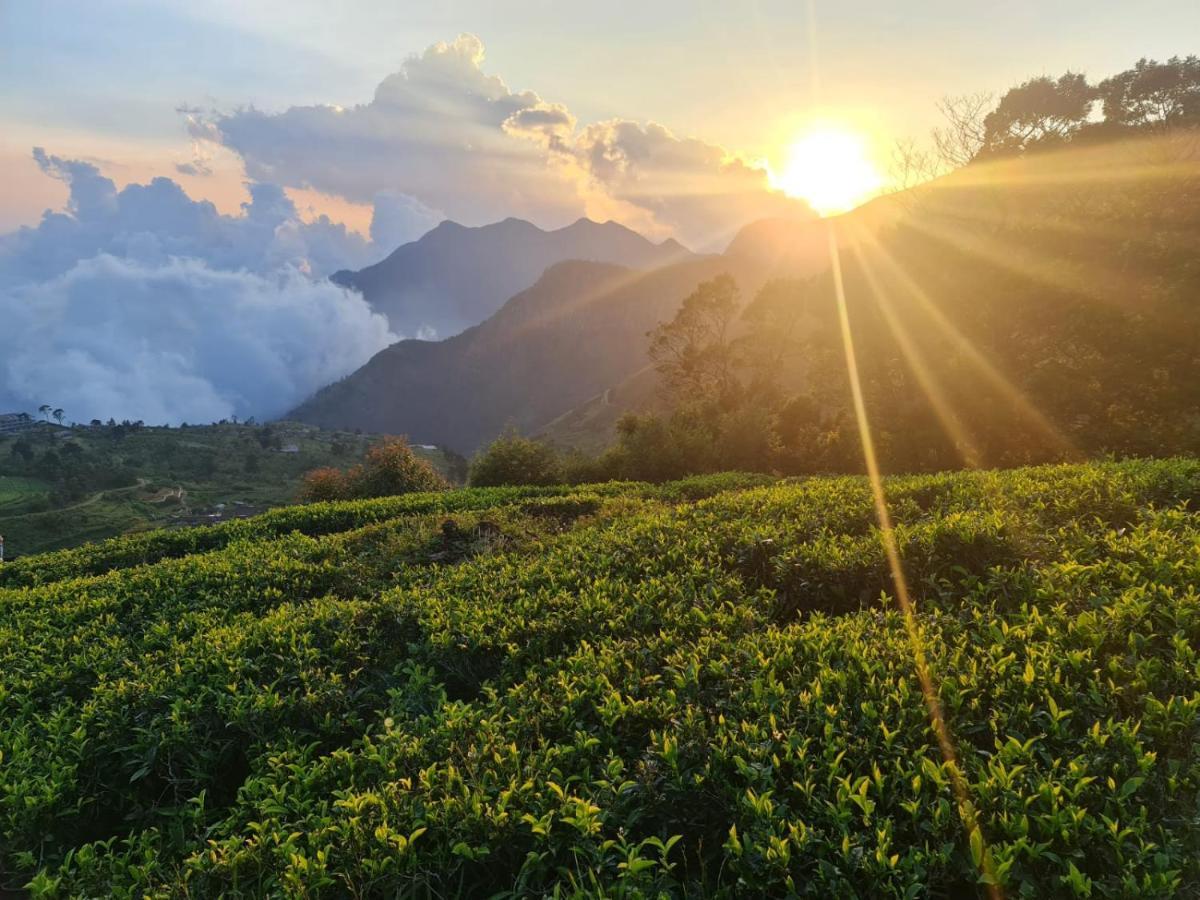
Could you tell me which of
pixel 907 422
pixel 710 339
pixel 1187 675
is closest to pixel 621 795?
pixel 1187 675

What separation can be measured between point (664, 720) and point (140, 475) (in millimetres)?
158336

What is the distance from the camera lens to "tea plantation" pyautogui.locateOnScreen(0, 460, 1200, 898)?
3179 millimetres

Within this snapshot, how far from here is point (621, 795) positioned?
144 inches

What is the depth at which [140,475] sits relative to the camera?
429 feet

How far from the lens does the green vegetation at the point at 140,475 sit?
319ft

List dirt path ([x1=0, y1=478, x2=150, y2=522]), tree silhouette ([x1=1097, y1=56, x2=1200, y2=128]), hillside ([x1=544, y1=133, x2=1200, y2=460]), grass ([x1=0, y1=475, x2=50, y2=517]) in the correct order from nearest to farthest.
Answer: hillside ([x1=544, y1=133, x2=1200, y2=460]) < tree silhouette ([x1=1097, y1=56, x2=1200, y2=128]) < dirt path ([x1=0, y1=478, x2=150, y2=522]) < grass ([x1=0, y1=475, x2=50, y2=517])

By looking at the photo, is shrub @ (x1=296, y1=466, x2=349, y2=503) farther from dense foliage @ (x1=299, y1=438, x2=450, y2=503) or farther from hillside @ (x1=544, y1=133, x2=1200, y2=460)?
hillside @ (x1=544, y1=133, x2=1200, y2=460)

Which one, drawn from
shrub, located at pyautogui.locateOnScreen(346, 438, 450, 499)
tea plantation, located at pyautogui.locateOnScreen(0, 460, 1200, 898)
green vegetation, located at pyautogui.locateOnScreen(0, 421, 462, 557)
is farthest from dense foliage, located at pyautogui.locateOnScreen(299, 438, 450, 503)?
green vegetation, located at pyautogui.locateOnScreen(0, 421, 462, 557)

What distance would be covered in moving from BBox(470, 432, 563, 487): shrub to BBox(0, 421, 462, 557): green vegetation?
8378 centimetres

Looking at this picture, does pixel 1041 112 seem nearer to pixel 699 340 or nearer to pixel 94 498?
pixel 699 340

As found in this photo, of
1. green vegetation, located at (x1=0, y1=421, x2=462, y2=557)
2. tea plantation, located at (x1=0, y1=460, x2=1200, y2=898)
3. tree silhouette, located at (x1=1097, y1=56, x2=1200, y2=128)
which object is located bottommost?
green vegetation, located at (x1=0, y1=421, x2=462, y2=557)

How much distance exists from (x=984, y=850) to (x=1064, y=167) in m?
54.5

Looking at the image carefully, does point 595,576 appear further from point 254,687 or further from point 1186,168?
point 1186,168

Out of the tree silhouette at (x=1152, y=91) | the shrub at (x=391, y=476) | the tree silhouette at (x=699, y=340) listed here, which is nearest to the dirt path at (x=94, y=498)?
the shrub at (x=391, y=476)
